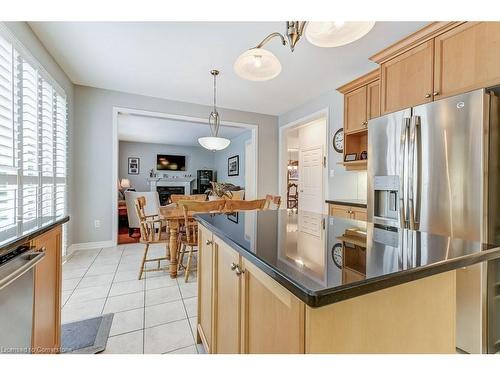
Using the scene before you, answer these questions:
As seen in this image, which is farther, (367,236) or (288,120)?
(288,120)

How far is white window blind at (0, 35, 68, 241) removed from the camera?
1.77m

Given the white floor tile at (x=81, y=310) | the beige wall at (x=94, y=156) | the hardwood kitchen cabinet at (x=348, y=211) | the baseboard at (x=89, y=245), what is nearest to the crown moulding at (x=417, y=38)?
the hardwood kitchen cabinet at (x=348, y=211)

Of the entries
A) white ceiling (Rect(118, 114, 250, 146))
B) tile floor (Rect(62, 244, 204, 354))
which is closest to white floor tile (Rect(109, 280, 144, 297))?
tile floor (Rect(62, 244, 204, 354))

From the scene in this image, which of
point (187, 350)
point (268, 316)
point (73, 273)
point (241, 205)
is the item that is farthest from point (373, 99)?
point (73, 273)

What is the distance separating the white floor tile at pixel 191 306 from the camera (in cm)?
189

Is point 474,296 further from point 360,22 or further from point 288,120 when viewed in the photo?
point 288,120

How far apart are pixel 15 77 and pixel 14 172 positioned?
0.78m

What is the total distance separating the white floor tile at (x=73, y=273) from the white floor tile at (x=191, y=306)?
4.74ft

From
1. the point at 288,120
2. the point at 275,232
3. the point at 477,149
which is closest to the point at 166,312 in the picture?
the point at 275,232

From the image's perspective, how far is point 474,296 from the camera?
1433 mm

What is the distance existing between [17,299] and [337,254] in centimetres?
113

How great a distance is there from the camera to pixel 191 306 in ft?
6.56

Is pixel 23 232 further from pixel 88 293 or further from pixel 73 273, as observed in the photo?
pixel 73 273
